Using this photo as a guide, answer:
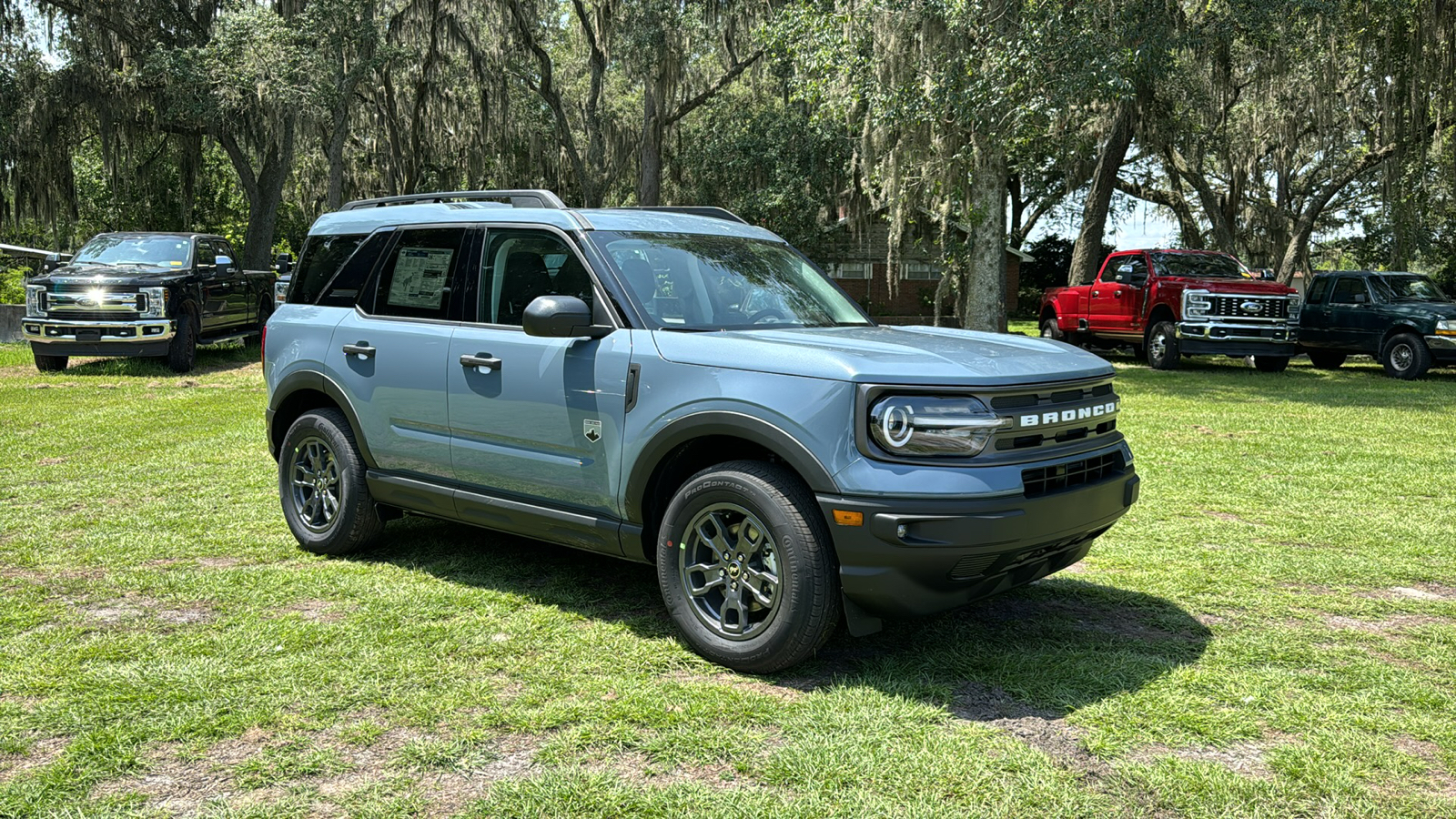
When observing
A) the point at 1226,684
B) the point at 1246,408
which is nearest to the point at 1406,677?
the point at 1226,684

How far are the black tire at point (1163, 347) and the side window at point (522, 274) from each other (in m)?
15.9

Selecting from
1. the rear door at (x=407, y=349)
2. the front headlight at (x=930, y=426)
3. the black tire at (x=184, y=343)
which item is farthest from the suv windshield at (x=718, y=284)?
the black tire at (x=184, y=343)

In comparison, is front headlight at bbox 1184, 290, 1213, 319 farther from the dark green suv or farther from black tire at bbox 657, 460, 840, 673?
black tire at bbox 657, 460, 840, 673

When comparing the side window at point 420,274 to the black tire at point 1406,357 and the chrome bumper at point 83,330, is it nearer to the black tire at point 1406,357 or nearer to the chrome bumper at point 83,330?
the chrome bumper at point 83,330

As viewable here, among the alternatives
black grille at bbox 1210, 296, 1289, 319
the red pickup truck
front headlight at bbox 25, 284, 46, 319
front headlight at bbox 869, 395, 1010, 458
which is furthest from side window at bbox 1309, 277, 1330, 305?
front headlight at bbox 25, 284, 46, 319

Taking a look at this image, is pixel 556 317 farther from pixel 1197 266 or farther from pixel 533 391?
pixel 1197 266

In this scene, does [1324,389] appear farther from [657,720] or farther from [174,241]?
[174,241]

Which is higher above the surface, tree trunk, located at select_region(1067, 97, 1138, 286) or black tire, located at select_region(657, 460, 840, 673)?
tree trunk, located at select_region(1067, 97, 1138, 286)

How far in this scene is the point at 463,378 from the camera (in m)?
5.44

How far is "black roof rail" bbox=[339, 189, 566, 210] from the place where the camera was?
5.62 m

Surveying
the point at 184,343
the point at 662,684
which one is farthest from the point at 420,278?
the point at 184,343

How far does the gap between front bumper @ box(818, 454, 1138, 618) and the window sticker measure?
261 cm

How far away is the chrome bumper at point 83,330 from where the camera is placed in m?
15.5

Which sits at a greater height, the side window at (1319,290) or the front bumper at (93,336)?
the side window at (1319,290)
